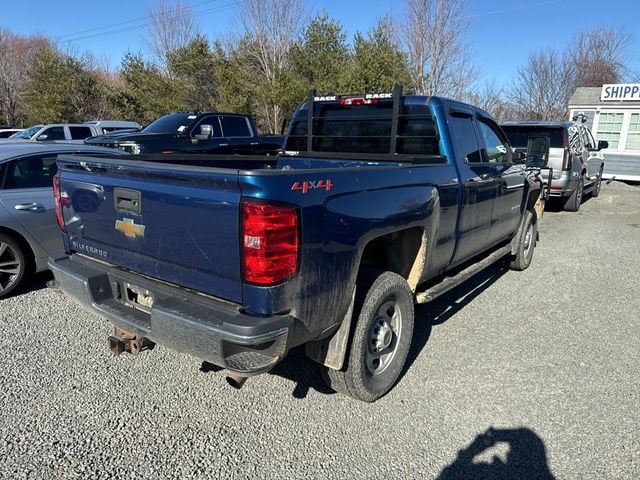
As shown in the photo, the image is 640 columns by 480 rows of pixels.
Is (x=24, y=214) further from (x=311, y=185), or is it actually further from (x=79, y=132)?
(x=79, y=132)

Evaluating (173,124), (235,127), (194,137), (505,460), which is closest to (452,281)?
(505,460)

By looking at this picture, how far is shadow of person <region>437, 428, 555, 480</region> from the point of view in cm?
249

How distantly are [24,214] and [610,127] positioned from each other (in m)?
19.2

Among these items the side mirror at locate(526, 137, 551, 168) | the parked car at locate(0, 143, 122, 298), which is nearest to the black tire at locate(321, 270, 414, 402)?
the side mirror at locate(526, 137, 551, 168)

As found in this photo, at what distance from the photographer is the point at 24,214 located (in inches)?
186

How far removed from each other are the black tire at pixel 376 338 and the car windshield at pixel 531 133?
26.2 feet

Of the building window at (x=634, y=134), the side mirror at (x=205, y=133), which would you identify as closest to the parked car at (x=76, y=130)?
the side mirror at (x=205, y=133)

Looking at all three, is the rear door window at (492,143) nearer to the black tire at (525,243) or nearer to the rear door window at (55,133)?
the black tire at (525,243)

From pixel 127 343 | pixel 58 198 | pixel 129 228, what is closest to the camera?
pixel 129 228

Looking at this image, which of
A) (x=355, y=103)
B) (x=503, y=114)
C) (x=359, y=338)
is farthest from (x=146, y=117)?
(x=359, y=338)

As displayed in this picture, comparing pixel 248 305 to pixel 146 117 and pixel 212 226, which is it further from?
pixel 146 117

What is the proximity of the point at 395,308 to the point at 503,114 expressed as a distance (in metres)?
30.7

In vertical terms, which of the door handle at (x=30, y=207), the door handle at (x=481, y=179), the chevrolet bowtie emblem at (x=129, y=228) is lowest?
the door handle at (x=30, y=207)

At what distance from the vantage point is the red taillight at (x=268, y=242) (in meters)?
2.14
